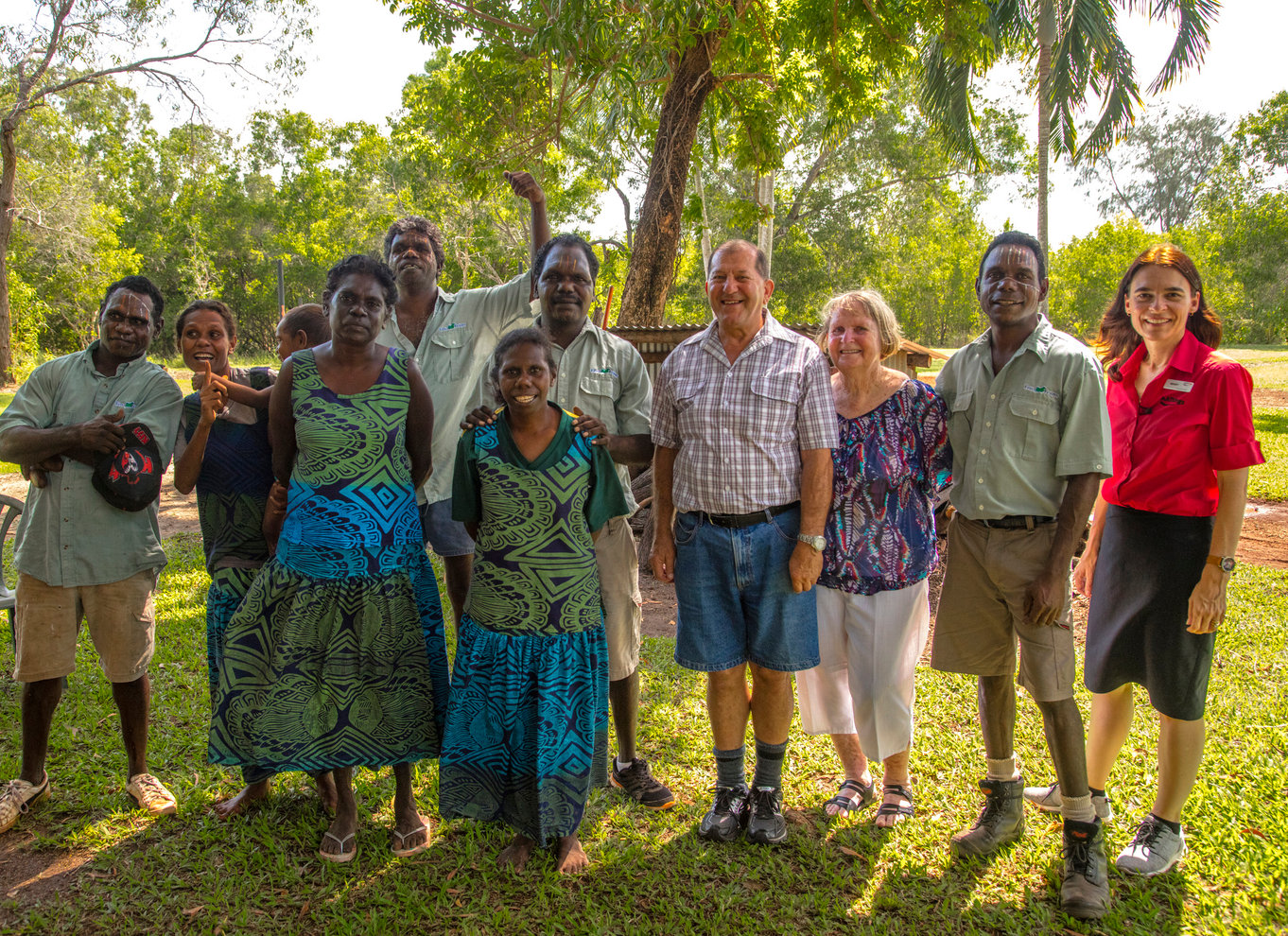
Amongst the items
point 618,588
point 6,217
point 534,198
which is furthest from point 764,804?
point 6,217

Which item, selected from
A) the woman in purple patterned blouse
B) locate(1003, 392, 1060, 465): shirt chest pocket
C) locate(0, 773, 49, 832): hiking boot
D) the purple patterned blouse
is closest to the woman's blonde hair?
the woman in purple patterned blouse

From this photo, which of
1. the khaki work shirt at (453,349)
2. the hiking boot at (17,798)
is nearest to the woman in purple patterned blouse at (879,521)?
the khaki work shirt at (453,349)

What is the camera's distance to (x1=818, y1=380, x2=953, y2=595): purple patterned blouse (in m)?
3.25

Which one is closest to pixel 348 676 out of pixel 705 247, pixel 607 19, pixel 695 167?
pixel 607 19

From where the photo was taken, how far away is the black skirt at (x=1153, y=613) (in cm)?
298

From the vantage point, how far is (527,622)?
299 cm

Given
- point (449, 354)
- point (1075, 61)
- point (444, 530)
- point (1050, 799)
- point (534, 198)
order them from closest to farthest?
point (1050, 799) < point (444, 530) < point (449, 354) < point (534, 198) < point (1075, 61)

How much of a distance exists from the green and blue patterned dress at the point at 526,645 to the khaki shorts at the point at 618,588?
242 mm

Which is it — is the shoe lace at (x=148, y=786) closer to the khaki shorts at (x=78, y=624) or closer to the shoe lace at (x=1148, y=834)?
the khaki shorts at (x=78, y=624)

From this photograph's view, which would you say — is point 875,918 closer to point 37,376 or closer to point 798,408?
point 798,408

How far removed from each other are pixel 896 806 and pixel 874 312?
200 cm

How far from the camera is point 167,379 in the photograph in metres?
3.37

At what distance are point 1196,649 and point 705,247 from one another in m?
20.9

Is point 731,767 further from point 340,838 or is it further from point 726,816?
point 340,838
